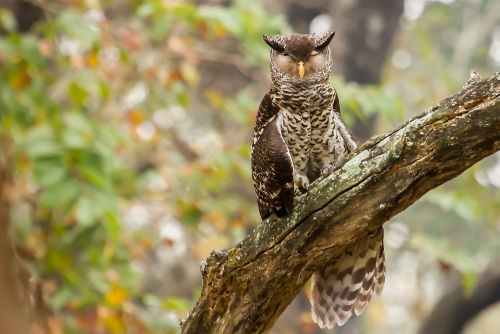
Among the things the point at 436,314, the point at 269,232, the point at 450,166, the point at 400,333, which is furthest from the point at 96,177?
the point at 400,333

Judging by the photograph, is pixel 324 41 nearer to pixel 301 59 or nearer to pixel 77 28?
pixel 301 59

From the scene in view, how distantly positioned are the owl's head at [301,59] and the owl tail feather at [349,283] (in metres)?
0.78

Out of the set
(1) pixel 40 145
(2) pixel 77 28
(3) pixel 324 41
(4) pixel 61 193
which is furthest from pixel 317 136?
(2) pixel 77 28

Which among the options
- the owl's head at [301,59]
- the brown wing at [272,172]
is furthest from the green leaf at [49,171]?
the owl's head at [301,59]

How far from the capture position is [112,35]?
15.7 ft

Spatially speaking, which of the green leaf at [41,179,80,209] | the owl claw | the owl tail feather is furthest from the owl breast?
the green leaf at [41,179,80,209]

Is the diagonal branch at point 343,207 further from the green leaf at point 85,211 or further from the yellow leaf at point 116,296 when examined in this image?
the yellow leaf at point 116,296

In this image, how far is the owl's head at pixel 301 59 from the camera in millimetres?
2787

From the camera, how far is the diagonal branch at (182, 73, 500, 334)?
2094 mm

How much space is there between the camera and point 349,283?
9.44ft

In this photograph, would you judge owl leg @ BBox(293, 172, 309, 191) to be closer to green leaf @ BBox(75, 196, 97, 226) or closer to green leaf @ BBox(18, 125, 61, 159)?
green leaf @ BBox(75, 196, 97, 226)

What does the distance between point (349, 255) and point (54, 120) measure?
1.97 metres

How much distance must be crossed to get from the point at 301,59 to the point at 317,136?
0.36 meters

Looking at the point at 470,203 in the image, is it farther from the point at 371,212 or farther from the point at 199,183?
the point at 371,212
